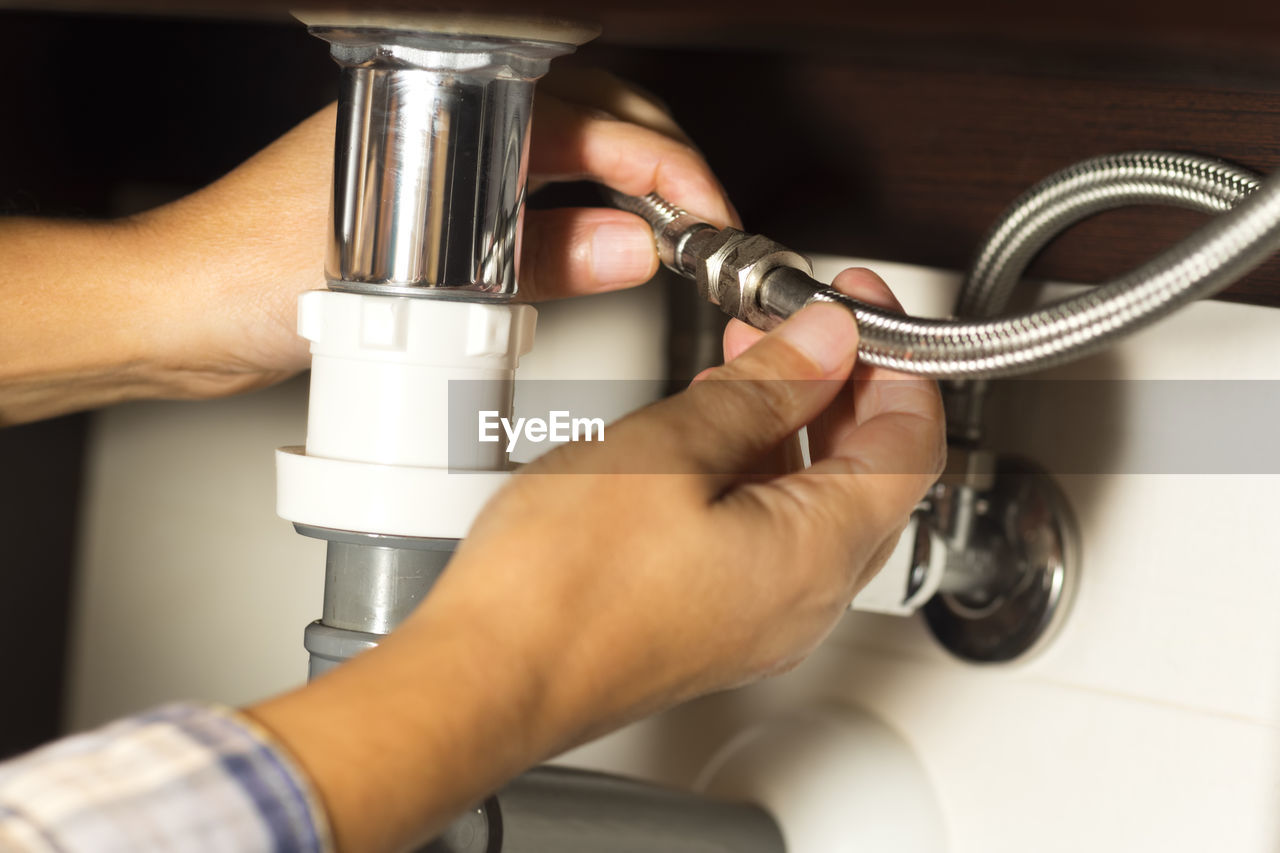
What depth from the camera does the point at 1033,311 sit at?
22cm

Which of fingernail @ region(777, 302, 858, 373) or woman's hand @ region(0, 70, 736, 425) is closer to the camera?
fingernail @ region(777, 302, 858, 373)

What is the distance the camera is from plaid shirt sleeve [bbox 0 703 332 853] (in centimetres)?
17

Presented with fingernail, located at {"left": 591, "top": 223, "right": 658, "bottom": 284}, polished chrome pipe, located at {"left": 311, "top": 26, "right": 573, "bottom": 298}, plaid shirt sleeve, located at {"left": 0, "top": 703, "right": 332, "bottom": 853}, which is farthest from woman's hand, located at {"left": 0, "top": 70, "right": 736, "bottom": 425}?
plaid shirt sleeve, located at {"left": 0, "top": 703, "right": 332, "bottom": 853}

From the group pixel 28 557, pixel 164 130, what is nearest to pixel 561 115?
pixel 164 130

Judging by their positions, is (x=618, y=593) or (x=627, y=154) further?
(x=627, y=154)

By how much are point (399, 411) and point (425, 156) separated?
0.06m

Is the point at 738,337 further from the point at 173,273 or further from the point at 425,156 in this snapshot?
the point at 173,273

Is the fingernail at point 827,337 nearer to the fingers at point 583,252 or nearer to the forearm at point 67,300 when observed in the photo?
the fingers at point 583,252

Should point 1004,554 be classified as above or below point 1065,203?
below

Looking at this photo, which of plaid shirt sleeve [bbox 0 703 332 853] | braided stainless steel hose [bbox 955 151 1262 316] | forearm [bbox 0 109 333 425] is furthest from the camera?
forearm [bbox 0 109 333 425]

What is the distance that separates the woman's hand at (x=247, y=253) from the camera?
14.7 inches

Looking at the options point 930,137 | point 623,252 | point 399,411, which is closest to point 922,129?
point 930,137

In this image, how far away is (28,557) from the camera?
57 cm

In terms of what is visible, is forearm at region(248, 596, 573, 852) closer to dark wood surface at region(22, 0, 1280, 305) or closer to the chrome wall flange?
dark wood surface at region(22, 0, 1280, 305)
